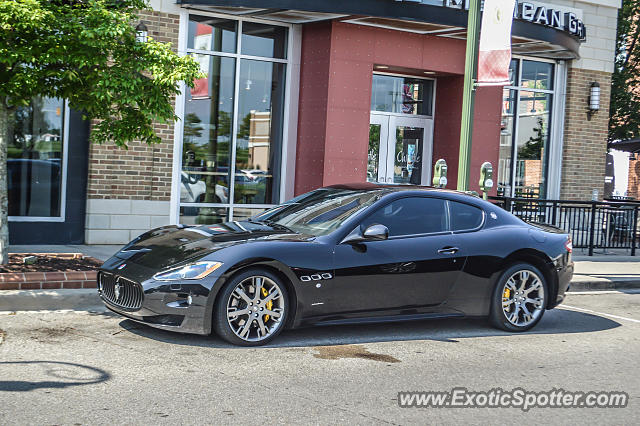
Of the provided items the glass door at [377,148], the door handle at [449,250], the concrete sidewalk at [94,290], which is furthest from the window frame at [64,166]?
the door handle at [449,250]

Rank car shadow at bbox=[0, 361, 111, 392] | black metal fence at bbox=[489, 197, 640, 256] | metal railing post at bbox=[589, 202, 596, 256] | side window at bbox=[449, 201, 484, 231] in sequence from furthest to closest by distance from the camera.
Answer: metal railing post at bbox=[589, 202, 596, 256] → black metal fence at bbox=[489, 197, 640, 256] → side window at bbox=[449, 201, 484, 231] → car shadow at bbox=[0, 361, 111, 392]

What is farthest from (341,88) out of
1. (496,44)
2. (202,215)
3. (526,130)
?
(526,130)

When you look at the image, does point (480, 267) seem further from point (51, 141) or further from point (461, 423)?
point (51, 141)

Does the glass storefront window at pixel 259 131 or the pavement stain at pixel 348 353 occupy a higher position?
the glass storefront window at pixel 259 131

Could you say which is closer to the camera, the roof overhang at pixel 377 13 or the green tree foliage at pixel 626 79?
the roof overhang at pixel 377 13

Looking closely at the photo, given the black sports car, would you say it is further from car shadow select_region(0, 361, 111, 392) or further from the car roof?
car shadow select_region(0, 361, 111, 392)

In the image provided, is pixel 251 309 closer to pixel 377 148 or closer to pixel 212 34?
pixel 212 34

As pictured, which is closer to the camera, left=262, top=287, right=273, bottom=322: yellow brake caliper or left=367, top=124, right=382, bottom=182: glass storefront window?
left=262, top=287, right=273, bottom=322: yellow brake caliper

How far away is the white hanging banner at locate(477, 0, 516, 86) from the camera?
11.0m

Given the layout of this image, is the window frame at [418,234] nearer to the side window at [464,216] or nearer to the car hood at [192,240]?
the side window at [464,216]

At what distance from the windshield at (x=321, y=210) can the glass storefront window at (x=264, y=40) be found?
6649 millimetres

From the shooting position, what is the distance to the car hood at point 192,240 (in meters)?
6.77

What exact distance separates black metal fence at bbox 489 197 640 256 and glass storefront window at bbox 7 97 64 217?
7799 millimetres

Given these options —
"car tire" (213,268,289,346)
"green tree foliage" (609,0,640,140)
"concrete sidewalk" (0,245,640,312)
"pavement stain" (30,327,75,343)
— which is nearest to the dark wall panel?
"concrete sidewalk" (0,245,640,312)
